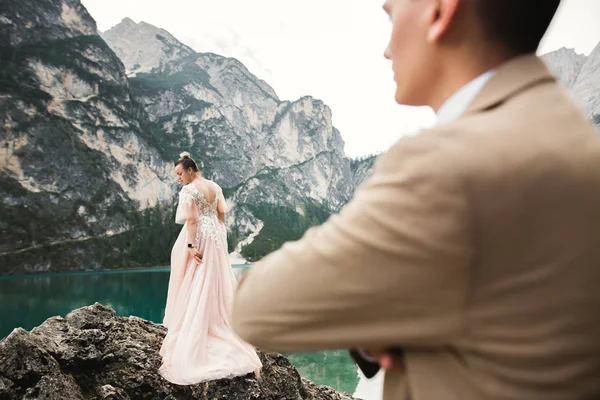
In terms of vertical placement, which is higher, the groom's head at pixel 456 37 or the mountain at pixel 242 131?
the mountain at pixel 242 131

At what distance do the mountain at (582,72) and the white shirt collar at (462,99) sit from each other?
145302 millimetres

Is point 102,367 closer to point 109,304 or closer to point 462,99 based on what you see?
point 462,99

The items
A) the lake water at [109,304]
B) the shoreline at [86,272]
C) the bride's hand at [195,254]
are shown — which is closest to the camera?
the bride's hand at [195,254]

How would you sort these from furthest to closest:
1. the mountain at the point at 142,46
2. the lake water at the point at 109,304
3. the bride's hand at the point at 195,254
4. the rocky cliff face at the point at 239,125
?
the mountain at the point at 142,46, the rocky cliff face at the point at 239,125, the lake water at the point at 109,304, the bride's hand at the point at 195,254

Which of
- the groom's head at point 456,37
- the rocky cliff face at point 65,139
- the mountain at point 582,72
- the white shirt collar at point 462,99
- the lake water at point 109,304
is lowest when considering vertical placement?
the lake water at point 109,304

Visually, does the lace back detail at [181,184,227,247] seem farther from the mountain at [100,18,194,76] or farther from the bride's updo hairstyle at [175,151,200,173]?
the mountain at [100,18,194,76]

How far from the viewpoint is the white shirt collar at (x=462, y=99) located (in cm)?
61

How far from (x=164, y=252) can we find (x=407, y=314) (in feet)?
356

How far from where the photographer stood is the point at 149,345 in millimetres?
4707

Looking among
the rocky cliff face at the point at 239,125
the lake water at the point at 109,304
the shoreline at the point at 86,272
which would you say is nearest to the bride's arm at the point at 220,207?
the lake water at the point at 109,304

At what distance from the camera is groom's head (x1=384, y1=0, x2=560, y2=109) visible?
23.5 inches

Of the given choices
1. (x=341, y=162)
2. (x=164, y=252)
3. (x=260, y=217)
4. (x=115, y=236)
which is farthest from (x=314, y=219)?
(x=115, y=236)

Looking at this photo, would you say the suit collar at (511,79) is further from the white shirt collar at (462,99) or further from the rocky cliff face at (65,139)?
the rocky cliff face at (65,139)

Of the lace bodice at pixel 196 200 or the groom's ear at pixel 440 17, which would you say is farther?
the lace bodice at pixel 196 200
